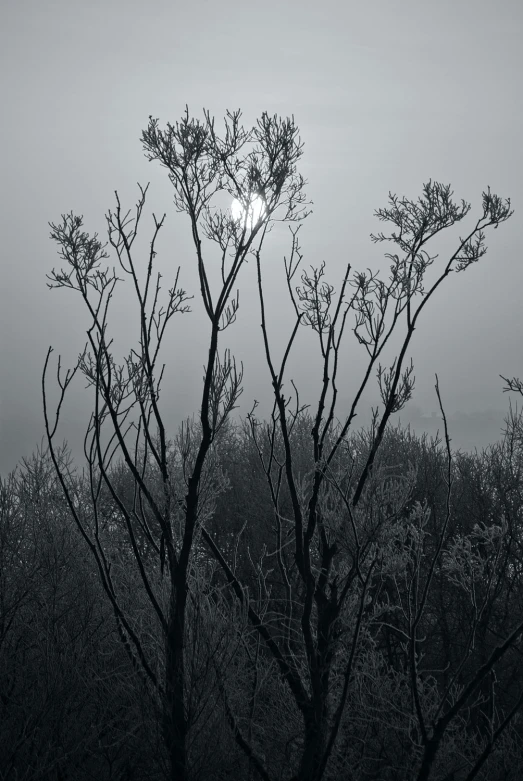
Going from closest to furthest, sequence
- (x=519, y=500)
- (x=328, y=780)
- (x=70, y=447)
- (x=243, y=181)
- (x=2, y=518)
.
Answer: (x=243, y=181)
(x=328, y=780)
(x=2, y=518)
(x=519, y=500)
(x=70, y=447)

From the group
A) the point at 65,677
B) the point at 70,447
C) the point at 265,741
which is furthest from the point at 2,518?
the point at 265,741

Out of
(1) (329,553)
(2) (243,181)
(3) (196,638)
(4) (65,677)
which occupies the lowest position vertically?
(4) (65,677)

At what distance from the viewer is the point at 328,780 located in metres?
6.45

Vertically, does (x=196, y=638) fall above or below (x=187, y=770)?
above

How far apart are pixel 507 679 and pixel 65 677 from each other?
11.1 meters

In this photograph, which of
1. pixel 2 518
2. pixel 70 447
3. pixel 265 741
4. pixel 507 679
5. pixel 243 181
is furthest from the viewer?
pixel 70 447

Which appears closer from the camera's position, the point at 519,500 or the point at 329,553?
the point at 329,553

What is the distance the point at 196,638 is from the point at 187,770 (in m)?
1.10

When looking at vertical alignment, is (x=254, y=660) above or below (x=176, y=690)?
above

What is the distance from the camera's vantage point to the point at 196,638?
15.9ft

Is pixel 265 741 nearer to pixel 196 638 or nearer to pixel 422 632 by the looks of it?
pixel 196 638

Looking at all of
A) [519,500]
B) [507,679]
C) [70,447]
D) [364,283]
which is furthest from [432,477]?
[364,283]

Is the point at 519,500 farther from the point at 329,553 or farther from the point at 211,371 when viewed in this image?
the point at 211,371

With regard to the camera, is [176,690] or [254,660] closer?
[176,690]
